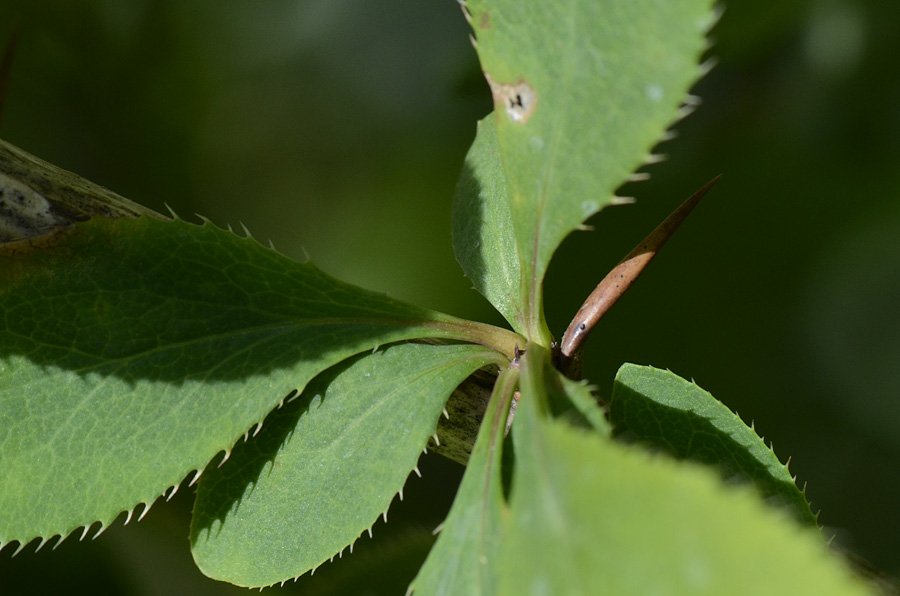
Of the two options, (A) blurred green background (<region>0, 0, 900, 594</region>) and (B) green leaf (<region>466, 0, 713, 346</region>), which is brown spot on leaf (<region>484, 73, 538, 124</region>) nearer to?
(B) green leaf (<region>466, 0, 713, 346</region>)

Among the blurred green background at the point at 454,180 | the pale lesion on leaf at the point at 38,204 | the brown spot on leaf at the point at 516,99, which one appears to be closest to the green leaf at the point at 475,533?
the brown spot on leaf at the point at 516,99

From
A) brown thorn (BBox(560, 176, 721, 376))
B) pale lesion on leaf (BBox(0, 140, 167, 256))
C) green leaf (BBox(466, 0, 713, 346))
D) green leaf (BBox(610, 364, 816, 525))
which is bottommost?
green leaf (BBox(610, 364, 816, 525))

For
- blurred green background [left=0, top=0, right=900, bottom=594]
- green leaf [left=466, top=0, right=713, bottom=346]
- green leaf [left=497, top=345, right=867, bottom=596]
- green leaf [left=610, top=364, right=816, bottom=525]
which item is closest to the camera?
green leaf [left=497, top=345, right=867, bottom=596]

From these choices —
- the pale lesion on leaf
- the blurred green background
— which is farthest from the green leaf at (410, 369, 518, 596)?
Answer: the blurred green background

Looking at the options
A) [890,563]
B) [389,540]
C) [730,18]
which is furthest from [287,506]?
[890,563]

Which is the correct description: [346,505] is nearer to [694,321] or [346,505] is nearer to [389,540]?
[389,540]

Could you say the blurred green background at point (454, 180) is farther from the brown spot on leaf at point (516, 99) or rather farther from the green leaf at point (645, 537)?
the green leaf at point (645, 537)

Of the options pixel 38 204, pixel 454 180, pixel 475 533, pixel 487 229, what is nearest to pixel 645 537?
pixel 475 533
